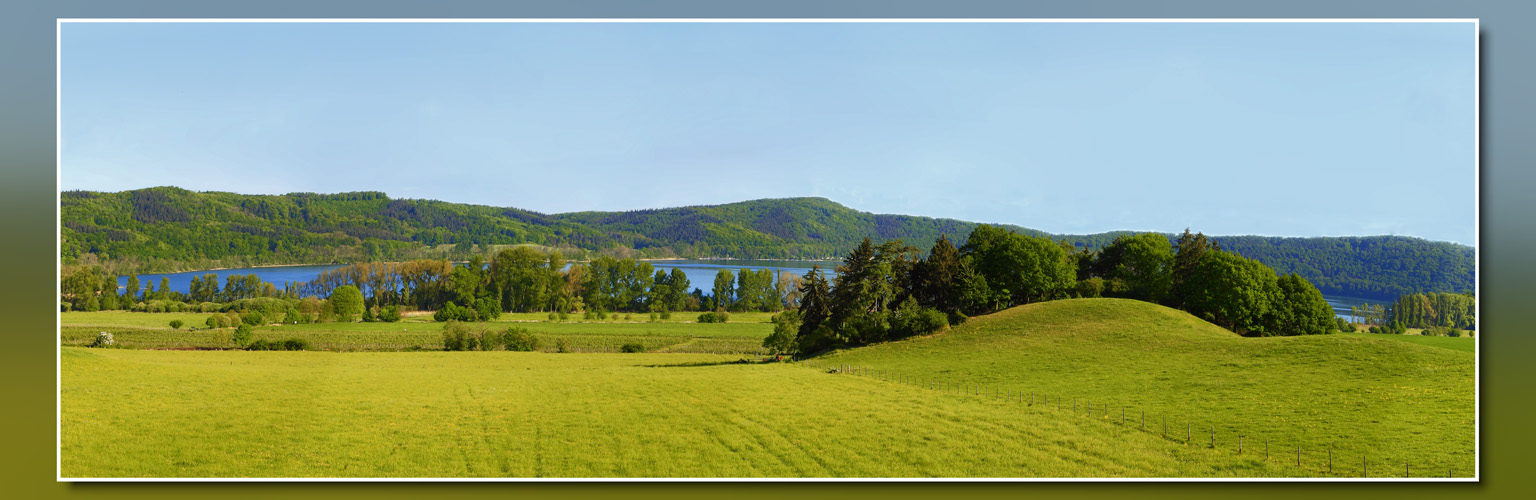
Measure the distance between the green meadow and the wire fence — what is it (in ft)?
0.15

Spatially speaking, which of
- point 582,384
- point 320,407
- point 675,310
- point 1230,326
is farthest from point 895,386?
point 675,310

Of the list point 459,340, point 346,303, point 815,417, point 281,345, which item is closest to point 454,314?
point 346,303

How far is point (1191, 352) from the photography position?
2136 cm

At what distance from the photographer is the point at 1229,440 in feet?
36.9

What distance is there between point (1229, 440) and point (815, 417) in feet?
21.7

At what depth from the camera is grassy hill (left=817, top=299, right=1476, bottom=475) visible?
35.0 ft

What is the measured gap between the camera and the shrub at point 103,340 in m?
19.0

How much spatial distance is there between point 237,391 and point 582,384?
7239mm

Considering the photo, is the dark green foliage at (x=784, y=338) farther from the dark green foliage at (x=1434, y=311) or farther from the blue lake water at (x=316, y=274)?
the dark green foliage at (x=1434, y=311)

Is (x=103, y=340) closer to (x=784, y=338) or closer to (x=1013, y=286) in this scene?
(x=784, y=338)

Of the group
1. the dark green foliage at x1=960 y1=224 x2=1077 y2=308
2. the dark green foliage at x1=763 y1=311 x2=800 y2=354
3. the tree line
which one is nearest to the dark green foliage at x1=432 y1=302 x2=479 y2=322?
the tree line

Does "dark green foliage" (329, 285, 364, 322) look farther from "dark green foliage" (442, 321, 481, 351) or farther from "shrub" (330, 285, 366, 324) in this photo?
"dark green foliage" (442, 321, 481, 351)

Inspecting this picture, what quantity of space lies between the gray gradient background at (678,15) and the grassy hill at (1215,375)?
650mm

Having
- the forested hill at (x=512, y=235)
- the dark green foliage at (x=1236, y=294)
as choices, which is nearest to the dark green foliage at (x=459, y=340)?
the forested hill at (x=512, y=235)
